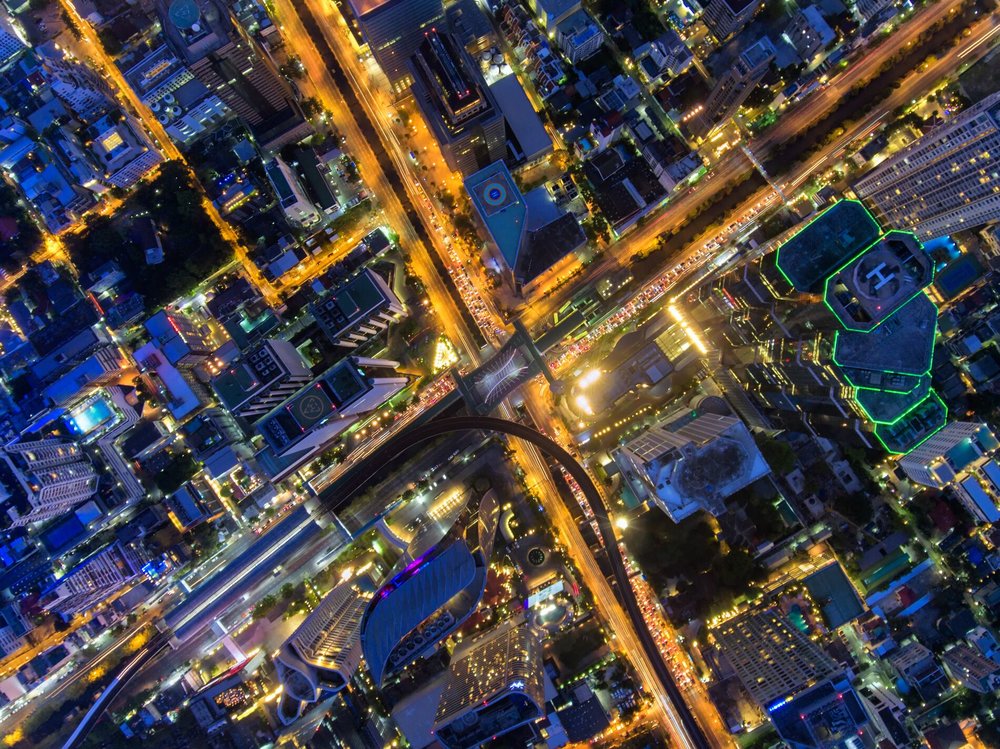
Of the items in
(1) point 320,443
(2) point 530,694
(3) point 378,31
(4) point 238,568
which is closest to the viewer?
(2) point 530,694

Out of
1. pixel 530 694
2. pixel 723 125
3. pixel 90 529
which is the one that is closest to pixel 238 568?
pixel 90 529

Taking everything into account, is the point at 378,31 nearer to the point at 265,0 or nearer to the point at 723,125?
the point at 265,0

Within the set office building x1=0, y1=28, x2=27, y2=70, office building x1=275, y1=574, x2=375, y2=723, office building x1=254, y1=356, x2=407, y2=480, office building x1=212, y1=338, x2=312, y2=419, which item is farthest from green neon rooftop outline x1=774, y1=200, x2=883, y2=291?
office building x1=0, y1=28, x2=27, y2=70

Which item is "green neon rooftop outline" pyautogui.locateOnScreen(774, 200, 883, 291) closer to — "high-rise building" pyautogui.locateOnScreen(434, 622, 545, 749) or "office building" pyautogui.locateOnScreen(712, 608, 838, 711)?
"office building" pyautogui.locateOnScreen(712, 608, 838, 711)

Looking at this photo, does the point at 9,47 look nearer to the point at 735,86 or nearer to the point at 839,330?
the point at 735,86

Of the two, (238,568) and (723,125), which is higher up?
(723,125)

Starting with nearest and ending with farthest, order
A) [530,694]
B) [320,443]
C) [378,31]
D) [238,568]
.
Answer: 1. [530,694]
2. [378,31]
3. [320,443]
4. [238,568]
